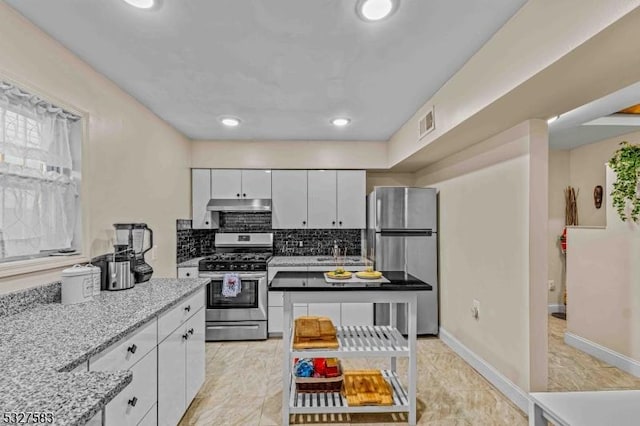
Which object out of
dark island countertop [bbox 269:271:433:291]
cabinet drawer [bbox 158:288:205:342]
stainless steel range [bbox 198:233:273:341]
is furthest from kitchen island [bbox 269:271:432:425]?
stainless steel range [bbox 198:233:273:341]

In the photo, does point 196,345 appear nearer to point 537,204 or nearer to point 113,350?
point 113,350

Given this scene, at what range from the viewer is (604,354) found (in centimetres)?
328

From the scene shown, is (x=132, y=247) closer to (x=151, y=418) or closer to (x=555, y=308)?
(x=151, y=418)

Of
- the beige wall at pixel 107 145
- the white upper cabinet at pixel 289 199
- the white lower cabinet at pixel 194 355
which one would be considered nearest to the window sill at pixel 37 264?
the beige wall at pixel 107 145

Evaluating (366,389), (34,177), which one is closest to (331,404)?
(366,389)

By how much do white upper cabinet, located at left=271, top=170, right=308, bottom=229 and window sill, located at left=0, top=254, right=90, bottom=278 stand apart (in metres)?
2.43

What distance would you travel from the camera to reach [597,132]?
3.98m

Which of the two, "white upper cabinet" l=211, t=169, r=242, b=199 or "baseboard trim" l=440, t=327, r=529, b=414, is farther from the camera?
"white upper cabinet" l=211, t=169, r=242, b=199

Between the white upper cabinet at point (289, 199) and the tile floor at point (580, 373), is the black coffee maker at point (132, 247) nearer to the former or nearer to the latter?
the white upper cabinet at point (289, 199)

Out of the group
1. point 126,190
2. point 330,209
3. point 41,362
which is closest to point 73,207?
point 126,190

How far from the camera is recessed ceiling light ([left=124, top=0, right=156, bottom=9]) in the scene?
1625mm

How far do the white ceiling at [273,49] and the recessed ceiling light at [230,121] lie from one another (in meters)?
0.21

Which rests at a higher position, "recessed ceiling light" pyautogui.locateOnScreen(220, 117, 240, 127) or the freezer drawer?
"recessed ceiling light" pyautogui.locateOnScreen(220, 117, 240, 127)

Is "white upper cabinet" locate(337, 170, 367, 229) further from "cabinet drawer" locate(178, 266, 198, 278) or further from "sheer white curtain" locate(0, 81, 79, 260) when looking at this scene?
"sheer white curtain" locate(0, 81, 79, 260)
